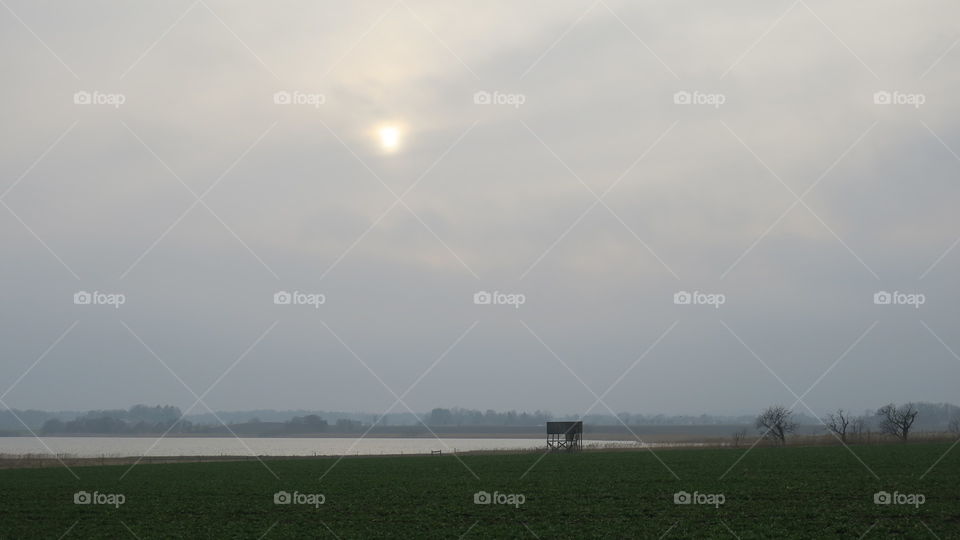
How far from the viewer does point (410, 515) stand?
1204 inches

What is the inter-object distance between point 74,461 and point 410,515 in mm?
59324

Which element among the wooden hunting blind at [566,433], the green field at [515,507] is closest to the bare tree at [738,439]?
the wooden hunting blind at [566,433]

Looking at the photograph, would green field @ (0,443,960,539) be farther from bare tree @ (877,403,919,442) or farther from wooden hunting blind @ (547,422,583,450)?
bare tree @ (877,403,919,442)

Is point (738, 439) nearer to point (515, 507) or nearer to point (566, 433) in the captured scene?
point (566, 433)

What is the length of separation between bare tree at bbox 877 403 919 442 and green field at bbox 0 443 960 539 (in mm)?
62258

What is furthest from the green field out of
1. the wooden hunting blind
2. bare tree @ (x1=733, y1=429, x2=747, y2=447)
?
bare tree @ (x1=733, y1=429, x2=747, y2=447)

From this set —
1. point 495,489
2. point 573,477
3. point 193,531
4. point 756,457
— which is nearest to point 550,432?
point 756,457

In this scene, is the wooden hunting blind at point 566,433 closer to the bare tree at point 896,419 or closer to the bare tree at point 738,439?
the bare tree at point 738,439

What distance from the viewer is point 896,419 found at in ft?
377

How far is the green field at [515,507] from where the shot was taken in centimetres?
2648

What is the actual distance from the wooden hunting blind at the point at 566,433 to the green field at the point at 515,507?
115ft

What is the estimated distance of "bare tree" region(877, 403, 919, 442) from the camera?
110250 mm

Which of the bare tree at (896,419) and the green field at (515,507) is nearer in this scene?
the green field at (515,507)

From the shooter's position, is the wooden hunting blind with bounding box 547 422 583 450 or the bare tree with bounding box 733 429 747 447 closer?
the wooden hunting blind with bounding box 547 422 583 450
